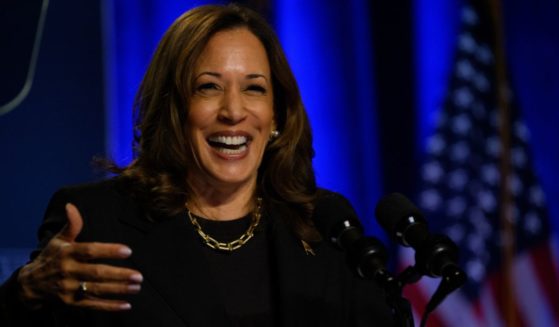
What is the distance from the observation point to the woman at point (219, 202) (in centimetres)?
194

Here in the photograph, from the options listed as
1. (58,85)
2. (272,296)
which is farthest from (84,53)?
(272,296)

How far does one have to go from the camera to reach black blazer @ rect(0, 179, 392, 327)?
74.1 inches

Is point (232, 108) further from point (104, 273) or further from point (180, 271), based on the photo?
point (104, 273)

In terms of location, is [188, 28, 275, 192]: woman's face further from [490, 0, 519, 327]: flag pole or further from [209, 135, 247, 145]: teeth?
[490, 0, 519, 327]: flag pole

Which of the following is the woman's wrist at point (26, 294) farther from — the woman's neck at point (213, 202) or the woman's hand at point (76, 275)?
the woman's neck at point (213, 202)

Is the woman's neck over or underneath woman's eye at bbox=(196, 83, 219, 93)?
underneath

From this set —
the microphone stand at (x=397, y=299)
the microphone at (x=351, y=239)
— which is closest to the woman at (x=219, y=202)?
the microphone at (x=351, y=239)

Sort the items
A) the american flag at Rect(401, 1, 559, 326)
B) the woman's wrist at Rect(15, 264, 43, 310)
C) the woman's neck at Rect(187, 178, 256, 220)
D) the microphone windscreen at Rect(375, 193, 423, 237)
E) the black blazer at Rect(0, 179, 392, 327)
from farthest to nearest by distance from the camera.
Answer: the american flag at Rect(401, 1, 559, 326) < the woman's neck at Rect(187, 178, 256, 220) < the black blazer at Rect(0, 179, 392, 327) < the woman's wrist at Rect(15, 264, 43, 310) < the microphone windscreen at Rect(375, 193, 423, 237)

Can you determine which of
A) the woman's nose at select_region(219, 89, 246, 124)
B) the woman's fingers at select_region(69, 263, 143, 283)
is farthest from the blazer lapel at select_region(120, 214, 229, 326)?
the woman's fingers at select_region(69, 263, 143, 283)

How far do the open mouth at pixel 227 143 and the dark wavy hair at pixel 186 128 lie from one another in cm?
9

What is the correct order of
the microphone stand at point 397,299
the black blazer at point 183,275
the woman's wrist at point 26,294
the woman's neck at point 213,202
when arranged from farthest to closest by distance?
the woman's neck at point 213,202 → the black blazer at point 183,275 → the woman's wrist at point 26,294 → the microphone stand at point 397,299

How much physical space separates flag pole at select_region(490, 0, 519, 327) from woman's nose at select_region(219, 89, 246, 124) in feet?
6.46

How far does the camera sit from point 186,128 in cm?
212

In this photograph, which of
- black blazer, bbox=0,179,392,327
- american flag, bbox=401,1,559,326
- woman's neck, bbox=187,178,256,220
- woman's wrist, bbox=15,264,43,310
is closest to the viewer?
woman's wrist, bbox=15,264,43,310
